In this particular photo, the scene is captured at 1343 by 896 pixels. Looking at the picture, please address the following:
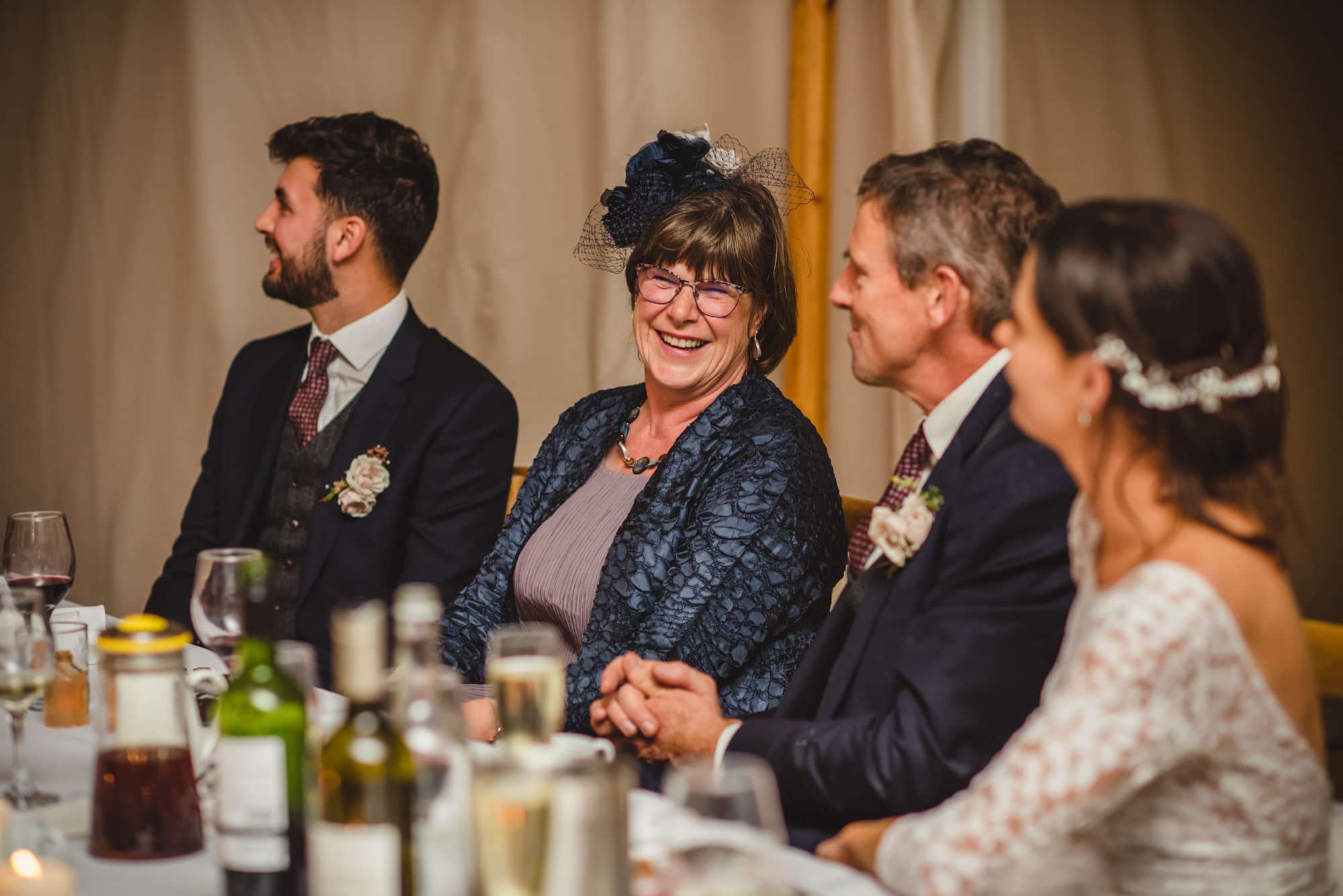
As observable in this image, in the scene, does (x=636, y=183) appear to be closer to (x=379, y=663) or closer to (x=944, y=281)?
(x=944, y=281)

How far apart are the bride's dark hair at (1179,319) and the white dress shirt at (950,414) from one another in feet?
1.76

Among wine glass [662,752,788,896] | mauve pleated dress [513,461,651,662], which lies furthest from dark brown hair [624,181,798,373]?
wine glass [662,752,788,896]

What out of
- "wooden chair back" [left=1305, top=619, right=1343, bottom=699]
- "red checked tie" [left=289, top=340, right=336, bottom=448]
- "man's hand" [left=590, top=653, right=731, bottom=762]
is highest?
"red checked tie" [left=289, top=340, right=336, bottom=448]

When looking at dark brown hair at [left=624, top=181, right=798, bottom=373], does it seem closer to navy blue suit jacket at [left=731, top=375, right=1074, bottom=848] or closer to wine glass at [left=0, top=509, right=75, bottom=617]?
navy blue suit jacket at [left=731, top=375, right=1074, bottom=848]

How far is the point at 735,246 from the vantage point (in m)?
2.43

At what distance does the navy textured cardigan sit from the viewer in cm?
216

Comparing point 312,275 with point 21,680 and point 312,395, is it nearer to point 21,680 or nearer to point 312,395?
point 312,395

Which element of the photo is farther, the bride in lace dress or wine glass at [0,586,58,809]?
wine glass at [0,586,58,809]

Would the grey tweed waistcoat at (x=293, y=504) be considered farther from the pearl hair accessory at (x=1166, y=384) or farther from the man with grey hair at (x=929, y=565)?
the pearl hair accessory at (x=1166, y=384)

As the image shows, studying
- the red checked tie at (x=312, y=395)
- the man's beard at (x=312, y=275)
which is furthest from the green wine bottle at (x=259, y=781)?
the man's beard at (x=312, y=275)

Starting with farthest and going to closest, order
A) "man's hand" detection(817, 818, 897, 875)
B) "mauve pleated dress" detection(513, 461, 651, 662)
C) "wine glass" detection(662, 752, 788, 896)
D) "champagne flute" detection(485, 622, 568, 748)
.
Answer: "mauve pleated dress" detection(513, 461, 651, 662) → "man's hand" detection(817, 818, 897, 875) → "champagne flute" detection(485, 622, 568, 748) → "wine glass" detection(662, 752, 788, 896)

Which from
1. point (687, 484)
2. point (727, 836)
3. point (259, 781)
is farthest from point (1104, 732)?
point (687, 484)

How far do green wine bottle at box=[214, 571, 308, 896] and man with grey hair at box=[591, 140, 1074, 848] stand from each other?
30.2 inches

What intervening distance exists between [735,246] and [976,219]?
747mm
